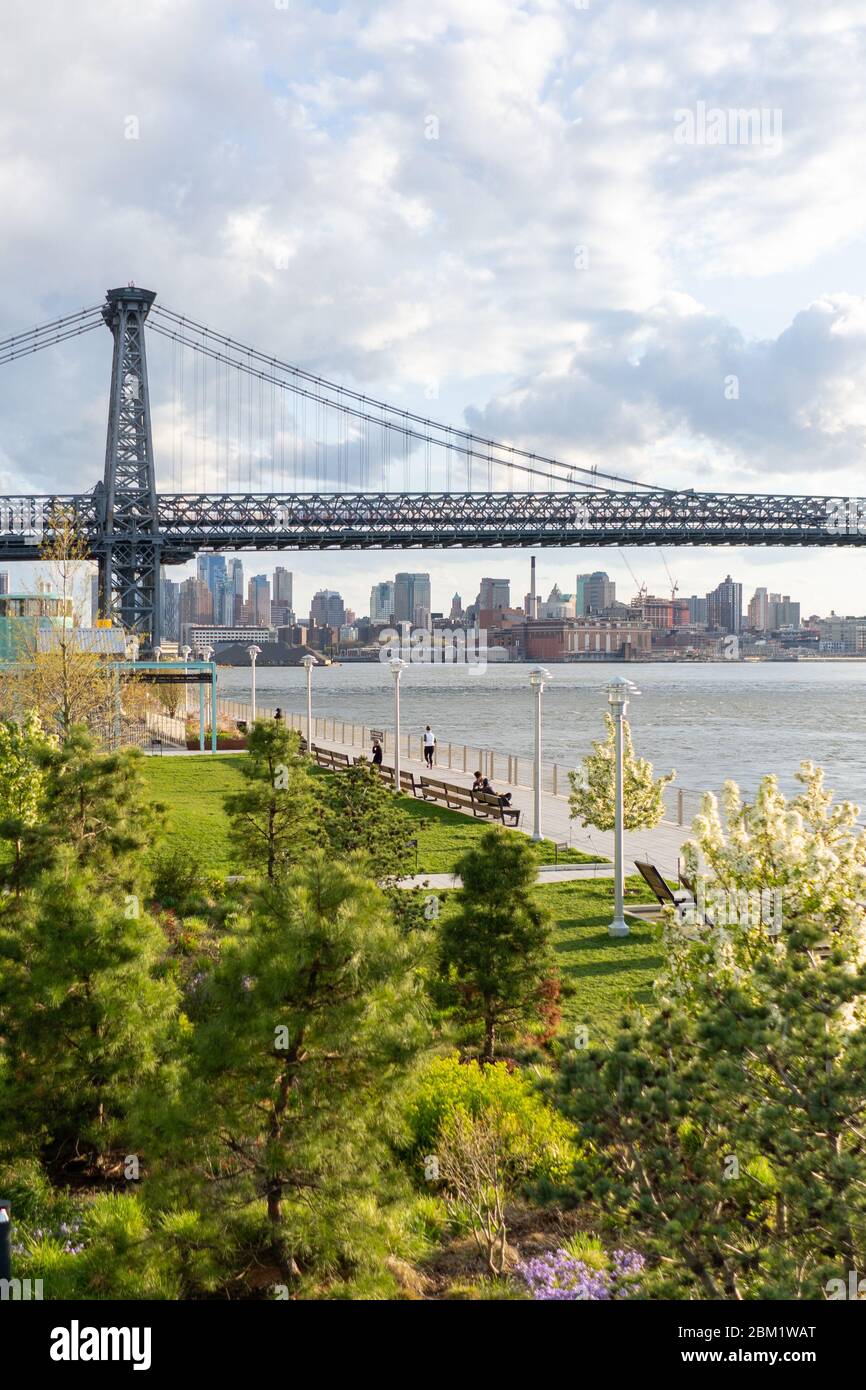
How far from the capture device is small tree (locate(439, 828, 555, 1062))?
8.25m

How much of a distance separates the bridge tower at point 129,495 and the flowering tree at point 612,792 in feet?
118

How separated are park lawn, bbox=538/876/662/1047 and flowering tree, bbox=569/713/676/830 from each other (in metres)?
2.34

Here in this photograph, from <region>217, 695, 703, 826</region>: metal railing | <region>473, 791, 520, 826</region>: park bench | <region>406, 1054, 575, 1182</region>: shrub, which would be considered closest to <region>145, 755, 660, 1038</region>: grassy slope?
<region>473, 791, 520, 826</region>: park bench

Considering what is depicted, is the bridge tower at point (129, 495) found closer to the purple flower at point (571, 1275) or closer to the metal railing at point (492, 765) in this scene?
the metal railing at point (492, 765)

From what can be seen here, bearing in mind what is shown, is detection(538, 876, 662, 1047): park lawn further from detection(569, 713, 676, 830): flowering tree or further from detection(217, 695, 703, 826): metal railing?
detection(217, 695, 703, 826): metal railing

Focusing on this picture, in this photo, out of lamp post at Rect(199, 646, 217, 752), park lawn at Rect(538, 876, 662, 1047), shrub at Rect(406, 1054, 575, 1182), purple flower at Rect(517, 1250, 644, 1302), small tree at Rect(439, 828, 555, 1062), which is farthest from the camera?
lamp post at Rect(199, 646, 217, 752)

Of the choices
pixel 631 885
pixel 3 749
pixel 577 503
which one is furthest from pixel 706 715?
pixel 3 749

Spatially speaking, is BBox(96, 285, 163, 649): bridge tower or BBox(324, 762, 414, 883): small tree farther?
BBox(96, 285, 163, 649): bridge tower

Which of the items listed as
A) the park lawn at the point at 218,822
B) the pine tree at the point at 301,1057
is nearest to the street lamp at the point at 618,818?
the park lawn at the point at 218,822

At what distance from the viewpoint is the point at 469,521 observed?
2844 inches

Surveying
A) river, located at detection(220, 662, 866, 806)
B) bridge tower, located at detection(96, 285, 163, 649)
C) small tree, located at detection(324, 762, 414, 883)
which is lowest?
river, located at detection(220, 662, 866, 806)

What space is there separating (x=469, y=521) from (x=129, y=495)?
85.4 ft

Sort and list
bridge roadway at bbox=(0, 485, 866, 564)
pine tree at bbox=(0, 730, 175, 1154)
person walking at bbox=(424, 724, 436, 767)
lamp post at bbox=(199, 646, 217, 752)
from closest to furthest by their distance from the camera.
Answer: pine tree at bbox=(0, 730, 175, 1154) < person walking at bbox=(424, 724, 436, 767) < lamp post at bbox=(199, 646, 217, 752) < bridge roadway at bbox=(0, 485, 866, 564)

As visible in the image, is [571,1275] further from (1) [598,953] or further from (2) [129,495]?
(2) [129,495]
